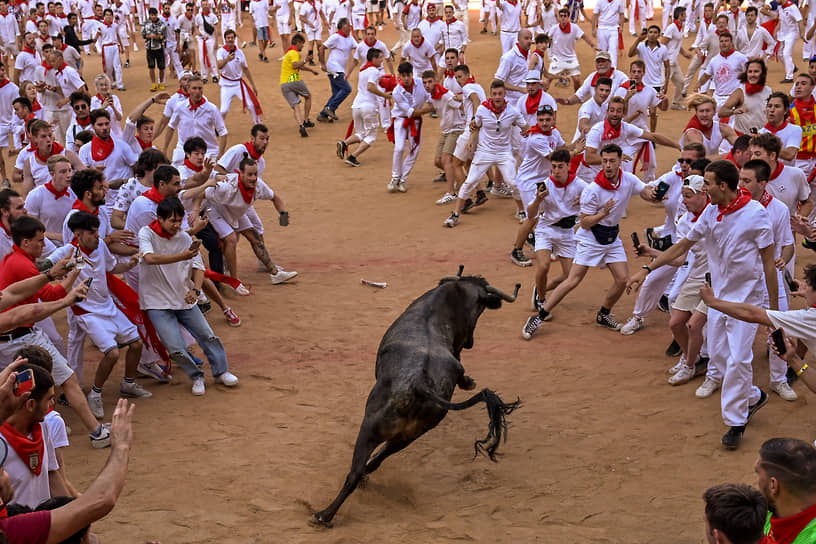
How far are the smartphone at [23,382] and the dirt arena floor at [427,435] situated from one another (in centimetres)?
185

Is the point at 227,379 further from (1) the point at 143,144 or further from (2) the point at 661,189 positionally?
(2) the point at 661,189

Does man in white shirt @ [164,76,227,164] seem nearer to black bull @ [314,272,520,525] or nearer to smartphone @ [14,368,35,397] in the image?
black bull @ [314,272,520,525]

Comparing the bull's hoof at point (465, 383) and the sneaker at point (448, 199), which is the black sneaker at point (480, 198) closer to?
the sneaker at point (448, 199)

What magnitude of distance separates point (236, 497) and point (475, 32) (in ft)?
76.5

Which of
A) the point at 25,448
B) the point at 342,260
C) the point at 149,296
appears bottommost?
the point at 342,260

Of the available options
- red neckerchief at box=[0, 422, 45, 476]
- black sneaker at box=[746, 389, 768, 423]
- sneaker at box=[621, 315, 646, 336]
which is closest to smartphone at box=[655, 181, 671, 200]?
sneaker at box=[621, 315, 646, 336]

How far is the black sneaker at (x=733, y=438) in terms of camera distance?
22.2 feet

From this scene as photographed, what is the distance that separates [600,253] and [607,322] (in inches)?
34.3

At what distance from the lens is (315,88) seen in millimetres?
22250

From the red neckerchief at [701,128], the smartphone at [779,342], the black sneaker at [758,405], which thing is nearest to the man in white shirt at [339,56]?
the red neckerchief at [701,128]

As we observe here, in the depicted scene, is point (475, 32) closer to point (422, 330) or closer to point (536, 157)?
point (536, 157)

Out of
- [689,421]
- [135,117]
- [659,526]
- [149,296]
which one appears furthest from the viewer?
[135,117]

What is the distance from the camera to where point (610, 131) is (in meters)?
11.9

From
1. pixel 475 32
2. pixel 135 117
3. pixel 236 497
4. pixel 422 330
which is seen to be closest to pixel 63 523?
pixel 236 497
